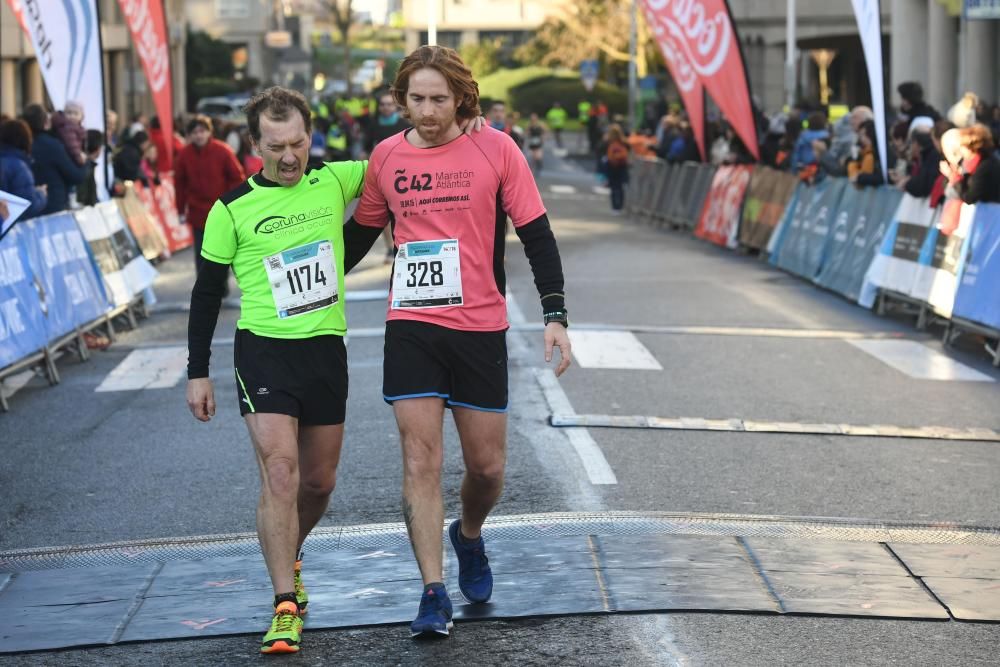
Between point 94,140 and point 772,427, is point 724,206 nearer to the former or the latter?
point 94,140

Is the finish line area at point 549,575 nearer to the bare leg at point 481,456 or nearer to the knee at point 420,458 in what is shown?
the bare leg at point 481,456

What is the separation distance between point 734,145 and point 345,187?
19713 mm

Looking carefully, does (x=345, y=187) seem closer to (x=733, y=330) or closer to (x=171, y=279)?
(x=733, y=330)

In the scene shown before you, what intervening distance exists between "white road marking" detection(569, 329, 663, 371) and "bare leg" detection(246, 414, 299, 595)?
6.77 meters

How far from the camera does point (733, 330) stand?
47.3 ft

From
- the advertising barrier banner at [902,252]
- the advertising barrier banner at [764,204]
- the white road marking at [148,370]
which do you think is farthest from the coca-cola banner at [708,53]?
the white road marking at [148,370]

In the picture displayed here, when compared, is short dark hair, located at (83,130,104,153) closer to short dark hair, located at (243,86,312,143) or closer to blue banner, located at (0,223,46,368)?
blue banner, located at (0,223,46,368)

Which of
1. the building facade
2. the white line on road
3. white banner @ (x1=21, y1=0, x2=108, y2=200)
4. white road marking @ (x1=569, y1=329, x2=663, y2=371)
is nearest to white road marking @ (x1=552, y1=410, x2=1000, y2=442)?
the white line on road

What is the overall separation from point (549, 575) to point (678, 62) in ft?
63.5

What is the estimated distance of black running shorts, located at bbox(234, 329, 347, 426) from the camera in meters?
5.55

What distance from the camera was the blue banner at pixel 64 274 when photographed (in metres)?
12.6

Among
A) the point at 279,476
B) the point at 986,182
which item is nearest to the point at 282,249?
the point at 279,476

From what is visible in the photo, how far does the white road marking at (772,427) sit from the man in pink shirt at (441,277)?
13.7 feet

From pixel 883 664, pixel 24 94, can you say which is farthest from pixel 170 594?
pixel 24 94
